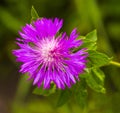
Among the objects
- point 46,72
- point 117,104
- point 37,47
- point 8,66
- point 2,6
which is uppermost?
point 2,6

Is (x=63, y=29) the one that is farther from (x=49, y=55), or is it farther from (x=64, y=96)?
(x=49, y=55)

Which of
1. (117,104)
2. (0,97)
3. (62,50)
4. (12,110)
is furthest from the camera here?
(0,97)

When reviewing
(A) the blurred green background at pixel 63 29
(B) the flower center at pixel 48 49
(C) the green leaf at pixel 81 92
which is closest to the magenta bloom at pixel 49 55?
(B) the flower center at pixel 48 49

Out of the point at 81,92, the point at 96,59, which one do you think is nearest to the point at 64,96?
the point at 81,92

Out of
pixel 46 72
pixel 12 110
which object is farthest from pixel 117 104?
pixel 46 72

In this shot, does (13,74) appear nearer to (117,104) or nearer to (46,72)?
(117,104)

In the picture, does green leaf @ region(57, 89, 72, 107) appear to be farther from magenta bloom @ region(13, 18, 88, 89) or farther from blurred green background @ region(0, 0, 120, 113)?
blurred green background @ region(0, 0, 120, 113)
